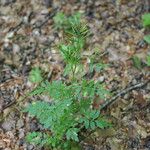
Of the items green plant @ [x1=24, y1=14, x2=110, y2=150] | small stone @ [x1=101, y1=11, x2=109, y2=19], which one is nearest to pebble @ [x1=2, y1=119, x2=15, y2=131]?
green plant @ [x1=24, y1=14, x2=110, y2=150]

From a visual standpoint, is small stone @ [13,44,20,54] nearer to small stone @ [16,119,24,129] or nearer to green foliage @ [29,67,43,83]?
green foliage @ [29,67,43,83]

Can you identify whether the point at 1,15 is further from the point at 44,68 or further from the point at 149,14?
the point at 149,14

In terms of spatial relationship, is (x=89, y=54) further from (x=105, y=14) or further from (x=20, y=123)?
(x=20, y=123)

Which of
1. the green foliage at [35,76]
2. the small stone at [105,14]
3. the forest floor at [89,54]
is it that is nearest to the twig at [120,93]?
the forest floor at [89,54]

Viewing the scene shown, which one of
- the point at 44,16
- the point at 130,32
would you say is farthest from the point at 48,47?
the point at 130,32

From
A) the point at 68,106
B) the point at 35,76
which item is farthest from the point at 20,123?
the point at 68,106

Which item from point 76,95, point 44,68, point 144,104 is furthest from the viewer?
point 44,68
